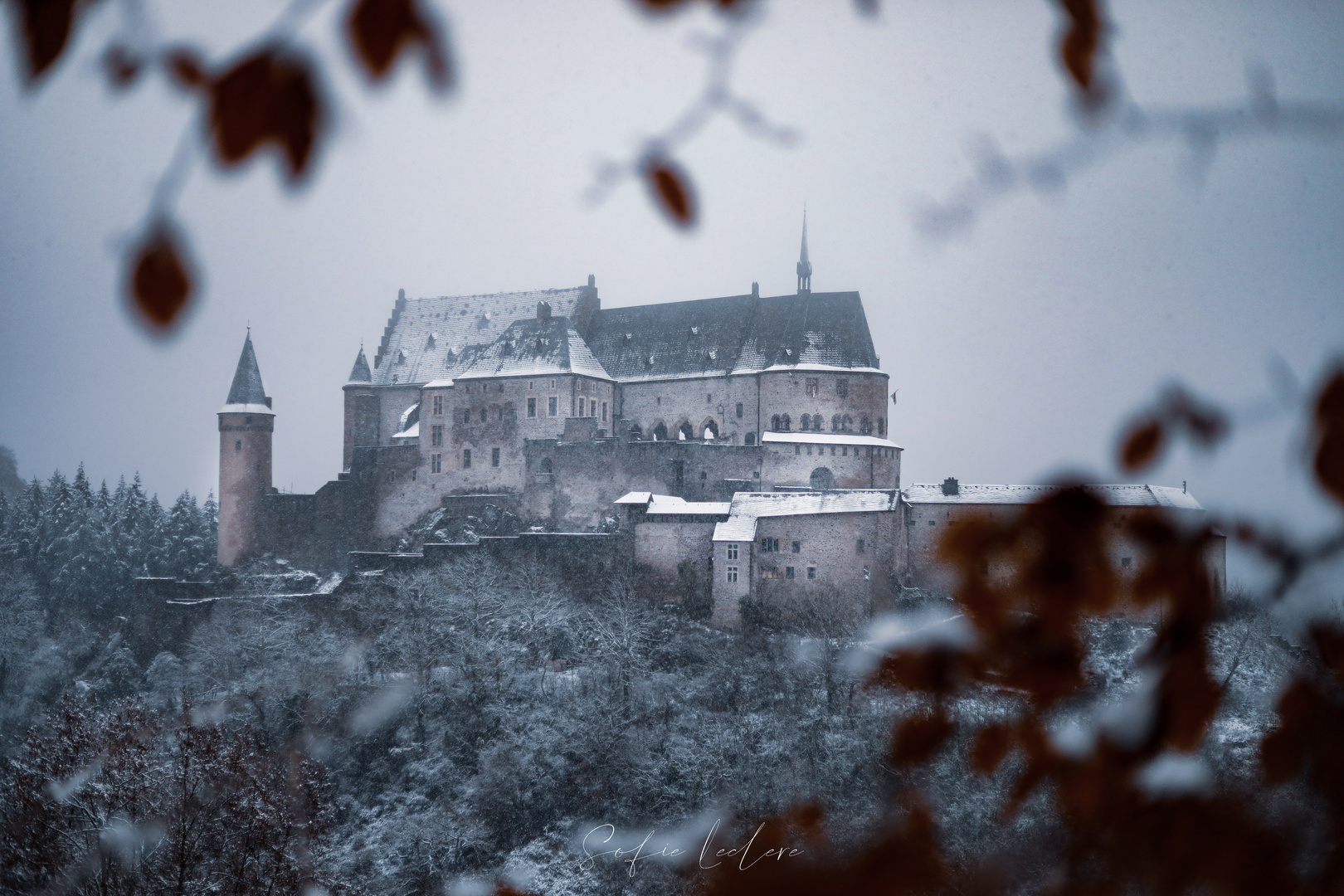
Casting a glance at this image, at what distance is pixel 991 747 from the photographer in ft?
8.23

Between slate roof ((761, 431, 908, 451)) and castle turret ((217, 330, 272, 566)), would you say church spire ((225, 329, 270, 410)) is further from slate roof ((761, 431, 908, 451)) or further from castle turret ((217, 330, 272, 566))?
slate roof ((761, 431, 908, 451))

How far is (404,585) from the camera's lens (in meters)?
30.3

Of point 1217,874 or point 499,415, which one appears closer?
point 1217,874

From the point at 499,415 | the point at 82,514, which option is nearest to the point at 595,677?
the point at 499,415

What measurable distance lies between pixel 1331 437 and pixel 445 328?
4377cm

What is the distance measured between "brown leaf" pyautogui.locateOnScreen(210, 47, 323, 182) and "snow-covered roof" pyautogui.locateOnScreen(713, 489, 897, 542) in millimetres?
27185

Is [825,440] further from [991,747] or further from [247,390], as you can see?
[991,747]

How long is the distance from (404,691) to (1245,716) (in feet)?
65.5

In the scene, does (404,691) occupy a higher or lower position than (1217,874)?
lower

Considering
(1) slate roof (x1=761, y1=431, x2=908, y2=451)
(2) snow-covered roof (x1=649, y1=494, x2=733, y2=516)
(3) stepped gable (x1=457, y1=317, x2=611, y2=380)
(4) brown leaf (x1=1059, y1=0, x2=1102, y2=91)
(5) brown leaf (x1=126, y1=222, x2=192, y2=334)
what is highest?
(3) stepped gable (x1=457, y1=317, x2=611, y2=380)

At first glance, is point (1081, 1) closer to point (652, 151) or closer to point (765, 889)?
point (652, 151)

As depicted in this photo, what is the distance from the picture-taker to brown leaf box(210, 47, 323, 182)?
1523 millimetres

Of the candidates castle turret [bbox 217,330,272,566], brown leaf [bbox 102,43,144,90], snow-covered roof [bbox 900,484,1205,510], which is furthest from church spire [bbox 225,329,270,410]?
brown leaf [bbox 102,43,144,90]
